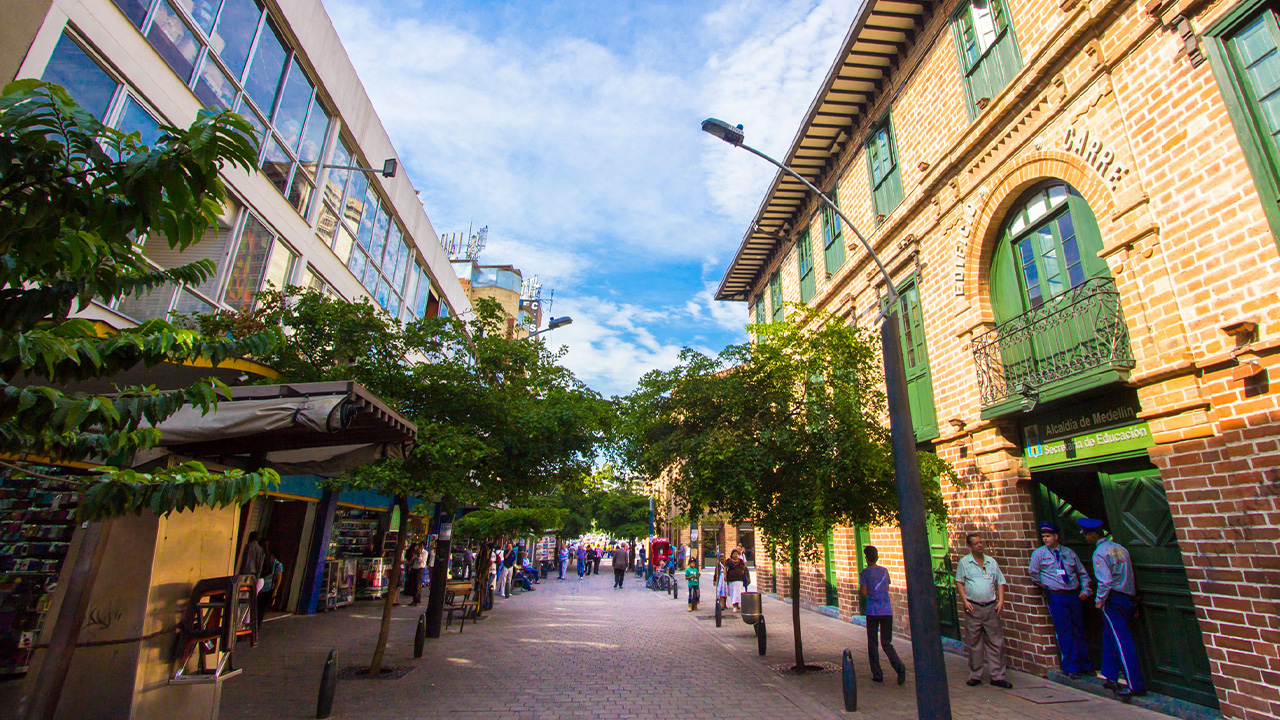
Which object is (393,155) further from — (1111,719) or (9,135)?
(1111,719)

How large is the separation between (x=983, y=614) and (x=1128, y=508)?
213 centimetres

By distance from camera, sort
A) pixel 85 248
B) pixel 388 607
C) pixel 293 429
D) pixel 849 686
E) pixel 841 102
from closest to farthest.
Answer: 1. pixel 85 248
2. pixel 293 429
3. pixel 849 686
4. pixel 388 607
5. pixel 841 102

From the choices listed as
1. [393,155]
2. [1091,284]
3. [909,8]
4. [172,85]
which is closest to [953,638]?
[1091,284]

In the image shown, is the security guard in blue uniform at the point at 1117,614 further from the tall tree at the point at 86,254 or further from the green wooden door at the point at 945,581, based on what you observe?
the tall tree at the point at 86,254

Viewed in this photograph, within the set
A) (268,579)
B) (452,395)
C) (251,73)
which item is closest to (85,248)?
(452,395)

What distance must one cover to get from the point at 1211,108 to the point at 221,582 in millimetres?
10465

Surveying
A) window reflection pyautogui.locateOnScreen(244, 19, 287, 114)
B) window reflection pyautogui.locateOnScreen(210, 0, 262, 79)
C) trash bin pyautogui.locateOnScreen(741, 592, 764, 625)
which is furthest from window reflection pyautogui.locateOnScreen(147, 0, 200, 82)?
trash bin pyautogui.locateOnScreen(741, 592, 764, 625)

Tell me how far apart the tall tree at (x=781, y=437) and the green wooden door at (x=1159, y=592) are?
1971mm

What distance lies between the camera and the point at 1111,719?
5.98 m

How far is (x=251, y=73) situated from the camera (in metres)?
10.1

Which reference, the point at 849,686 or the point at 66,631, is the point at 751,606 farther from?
the point at 66,631

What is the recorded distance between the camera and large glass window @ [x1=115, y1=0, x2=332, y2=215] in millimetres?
8320

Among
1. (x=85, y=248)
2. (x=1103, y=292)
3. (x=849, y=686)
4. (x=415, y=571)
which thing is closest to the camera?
(x=85, y=248)

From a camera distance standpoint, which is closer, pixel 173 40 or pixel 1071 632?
pixel 1071 632
